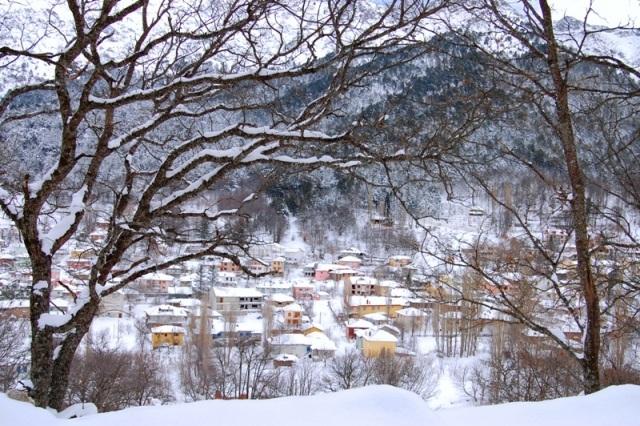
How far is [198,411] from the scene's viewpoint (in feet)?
5.74

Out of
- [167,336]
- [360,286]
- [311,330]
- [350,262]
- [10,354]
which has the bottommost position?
[167,336]

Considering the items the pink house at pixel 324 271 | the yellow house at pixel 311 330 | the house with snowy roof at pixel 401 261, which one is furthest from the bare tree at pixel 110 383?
the pink house at pixel 324 271

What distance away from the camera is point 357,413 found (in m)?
1.76

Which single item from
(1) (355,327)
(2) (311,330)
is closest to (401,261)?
(1) (355,327)

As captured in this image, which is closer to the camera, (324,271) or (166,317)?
(166,317)

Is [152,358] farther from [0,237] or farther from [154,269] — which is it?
[154,269]

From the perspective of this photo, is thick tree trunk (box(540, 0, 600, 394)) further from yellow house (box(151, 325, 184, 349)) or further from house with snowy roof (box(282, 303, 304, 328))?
house with snowy roof (box(282, 303, 304, 328))

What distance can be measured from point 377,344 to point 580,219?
18.1 metres

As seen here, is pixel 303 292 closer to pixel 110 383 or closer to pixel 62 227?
pixel 110 383

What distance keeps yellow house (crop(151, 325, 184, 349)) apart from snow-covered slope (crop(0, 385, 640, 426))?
68.5 feet

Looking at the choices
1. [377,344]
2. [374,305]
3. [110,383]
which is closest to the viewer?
[110,383]

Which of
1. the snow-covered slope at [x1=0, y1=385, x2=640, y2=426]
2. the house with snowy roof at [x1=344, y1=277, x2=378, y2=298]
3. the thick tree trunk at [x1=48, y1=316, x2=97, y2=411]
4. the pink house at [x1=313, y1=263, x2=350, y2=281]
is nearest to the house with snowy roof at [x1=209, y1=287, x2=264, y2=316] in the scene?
the house with snowy roof at [x1=344, y1=277, x2=378, y2=298]

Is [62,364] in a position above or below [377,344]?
above

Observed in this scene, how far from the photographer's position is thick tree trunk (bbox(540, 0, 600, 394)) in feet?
9.98
